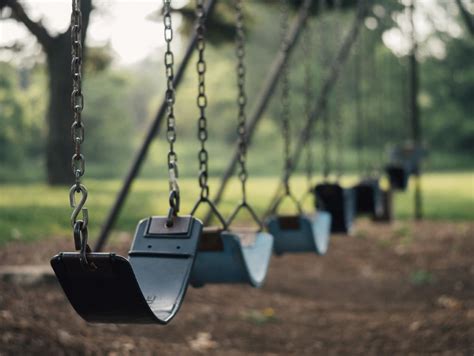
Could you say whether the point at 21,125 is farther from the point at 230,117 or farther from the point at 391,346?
the point at 391,346

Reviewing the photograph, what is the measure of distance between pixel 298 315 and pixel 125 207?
8153 millimetres

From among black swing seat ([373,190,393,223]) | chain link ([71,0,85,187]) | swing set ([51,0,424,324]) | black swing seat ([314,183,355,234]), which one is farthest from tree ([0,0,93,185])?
Result: chain link ([71,0,85,187])

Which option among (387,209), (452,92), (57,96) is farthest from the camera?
(452,92)

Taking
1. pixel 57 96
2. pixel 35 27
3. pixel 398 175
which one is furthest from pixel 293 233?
pixel 57 96

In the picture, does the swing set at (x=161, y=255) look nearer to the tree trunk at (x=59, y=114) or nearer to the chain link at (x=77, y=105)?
the chain link at (x=77, y=105)

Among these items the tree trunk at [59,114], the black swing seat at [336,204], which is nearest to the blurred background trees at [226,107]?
the tree trunk at [59,114]

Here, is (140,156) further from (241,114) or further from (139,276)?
(139,276)

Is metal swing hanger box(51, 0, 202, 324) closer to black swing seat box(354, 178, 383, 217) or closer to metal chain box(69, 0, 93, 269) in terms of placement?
metal chain box(69, 0, 93, 269)

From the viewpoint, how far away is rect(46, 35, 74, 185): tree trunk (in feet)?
49.4

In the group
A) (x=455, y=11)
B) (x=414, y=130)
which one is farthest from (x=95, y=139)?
(x=414, y=130)

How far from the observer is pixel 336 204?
4.66 meters

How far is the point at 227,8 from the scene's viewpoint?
14250mm

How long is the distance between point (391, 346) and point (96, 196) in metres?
10.6

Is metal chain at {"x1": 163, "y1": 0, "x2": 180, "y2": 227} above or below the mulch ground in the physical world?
above
